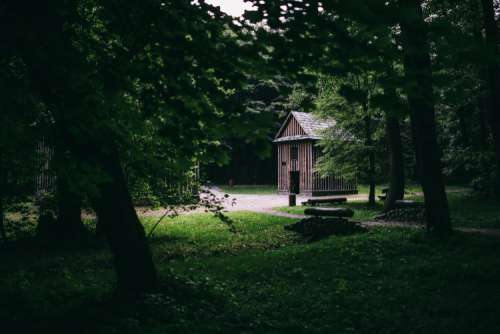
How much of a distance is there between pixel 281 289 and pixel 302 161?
27270 mm

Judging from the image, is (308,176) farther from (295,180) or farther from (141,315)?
(141,315)

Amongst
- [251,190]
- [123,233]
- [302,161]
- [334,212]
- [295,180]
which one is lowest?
[334,212]

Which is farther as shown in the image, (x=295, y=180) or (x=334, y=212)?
(x=295, y=180)

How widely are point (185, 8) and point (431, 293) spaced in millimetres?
5775

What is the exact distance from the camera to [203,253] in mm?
11078

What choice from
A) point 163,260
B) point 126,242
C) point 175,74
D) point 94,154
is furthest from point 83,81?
point 163,260

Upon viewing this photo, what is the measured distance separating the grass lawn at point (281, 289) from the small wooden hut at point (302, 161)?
21523mm

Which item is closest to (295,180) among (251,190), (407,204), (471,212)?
(251,190)

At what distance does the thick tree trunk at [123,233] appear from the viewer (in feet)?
17.9

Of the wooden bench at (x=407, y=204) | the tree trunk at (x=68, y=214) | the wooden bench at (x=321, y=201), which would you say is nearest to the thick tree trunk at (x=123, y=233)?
the tree trunk at (x=68, y=214)

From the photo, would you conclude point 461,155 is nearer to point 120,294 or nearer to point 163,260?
point 163,260

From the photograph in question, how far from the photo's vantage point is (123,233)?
5613 millimetres

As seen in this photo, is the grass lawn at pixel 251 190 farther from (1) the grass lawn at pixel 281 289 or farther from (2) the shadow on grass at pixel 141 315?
(2) the shadow on grass at pixel 141 315

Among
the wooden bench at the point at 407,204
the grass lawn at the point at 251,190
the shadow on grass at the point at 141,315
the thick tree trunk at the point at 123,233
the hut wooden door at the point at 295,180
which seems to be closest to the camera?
the shadow on grass at the point at 141,315
